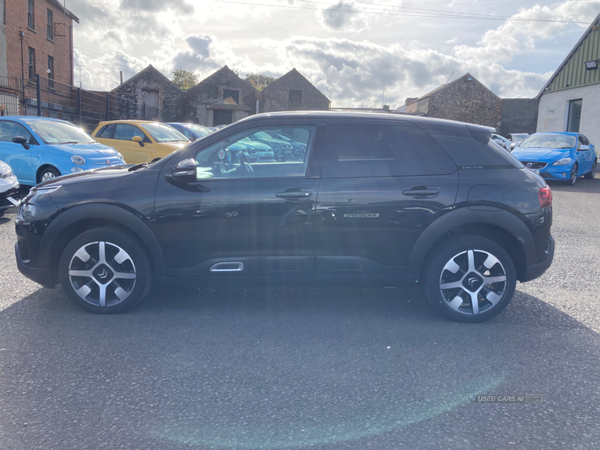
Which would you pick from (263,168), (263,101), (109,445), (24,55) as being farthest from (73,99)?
(109,445)

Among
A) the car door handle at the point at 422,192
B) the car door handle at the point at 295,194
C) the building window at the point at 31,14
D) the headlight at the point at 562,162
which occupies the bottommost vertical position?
the car door handle at the point at 295,194

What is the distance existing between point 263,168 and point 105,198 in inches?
51.8

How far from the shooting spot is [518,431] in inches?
109

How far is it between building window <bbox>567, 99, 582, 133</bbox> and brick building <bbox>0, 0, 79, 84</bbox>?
2935cm

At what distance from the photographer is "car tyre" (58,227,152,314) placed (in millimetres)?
4270

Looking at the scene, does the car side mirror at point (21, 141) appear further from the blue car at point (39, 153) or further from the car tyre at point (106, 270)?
the car tyre at point (106, 270)

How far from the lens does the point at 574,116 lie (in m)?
26.4

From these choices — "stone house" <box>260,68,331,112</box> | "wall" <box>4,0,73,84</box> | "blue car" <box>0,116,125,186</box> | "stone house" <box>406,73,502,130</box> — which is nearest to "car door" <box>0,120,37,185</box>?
"blue car" <box>0,116,125,186</box>

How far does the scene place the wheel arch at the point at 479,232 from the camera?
420 cm

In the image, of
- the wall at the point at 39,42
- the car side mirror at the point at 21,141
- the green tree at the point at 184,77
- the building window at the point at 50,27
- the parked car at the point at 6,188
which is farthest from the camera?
the green tree at the point at 184,77

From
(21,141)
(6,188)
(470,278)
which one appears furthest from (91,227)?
(21,141)

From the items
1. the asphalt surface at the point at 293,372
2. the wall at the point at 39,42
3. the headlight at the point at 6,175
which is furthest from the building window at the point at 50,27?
the asphalt surface at the point at 293,372

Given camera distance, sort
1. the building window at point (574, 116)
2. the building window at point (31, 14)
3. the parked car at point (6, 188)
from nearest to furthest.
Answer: the parked car at point (6, 188) < the building window at point (574, 116) < the building window at point (31, 14)

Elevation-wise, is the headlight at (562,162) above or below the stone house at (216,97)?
below
